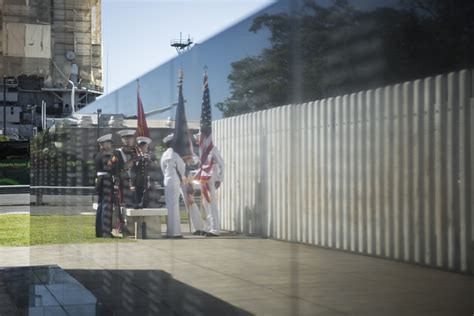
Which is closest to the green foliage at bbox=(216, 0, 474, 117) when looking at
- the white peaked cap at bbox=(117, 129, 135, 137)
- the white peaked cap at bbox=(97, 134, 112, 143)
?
the white peaked cap at bbox=(117, 129, 135, 137)

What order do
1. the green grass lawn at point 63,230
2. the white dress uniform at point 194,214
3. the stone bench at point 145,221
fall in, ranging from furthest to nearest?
the green grass lawn at point 63,230
the stone bench at point 145,221
the white dress uniform at point 194,214

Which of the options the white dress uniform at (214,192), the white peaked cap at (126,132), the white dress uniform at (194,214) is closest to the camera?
the white dress uniform at (214,192)

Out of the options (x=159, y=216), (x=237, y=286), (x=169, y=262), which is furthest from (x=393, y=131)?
(x=159, y=216)

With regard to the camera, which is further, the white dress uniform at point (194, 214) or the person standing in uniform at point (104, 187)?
the person standing in uniform at point (104, 187)

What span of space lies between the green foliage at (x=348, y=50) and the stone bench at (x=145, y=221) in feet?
3.72

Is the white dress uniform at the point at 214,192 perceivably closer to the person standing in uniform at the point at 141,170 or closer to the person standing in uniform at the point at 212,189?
the person standing in uniform at the point at 212,189

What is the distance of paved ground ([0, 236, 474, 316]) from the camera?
2082 millimetres

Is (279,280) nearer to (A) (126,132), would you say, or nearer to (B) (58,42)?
(A) (126,132)

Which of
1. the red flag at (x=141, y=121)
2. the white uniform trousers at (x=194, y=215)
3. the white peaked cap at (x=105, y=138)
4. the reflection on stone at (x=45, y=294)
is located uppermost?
the red flag at (x=141, y=121)

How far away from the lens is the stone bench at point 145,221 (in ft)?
12.6

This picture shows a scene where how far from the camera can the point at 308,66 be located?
2406mm

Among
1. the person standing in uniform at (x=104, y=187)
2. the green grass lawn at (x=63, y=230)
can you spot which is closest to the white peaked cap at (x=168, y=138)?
the green grass lawn at (x=63, y=230)

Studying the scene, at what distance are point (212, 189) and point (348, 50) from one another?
1.11 metres

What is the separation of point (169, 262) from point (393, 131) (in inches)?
67.2
